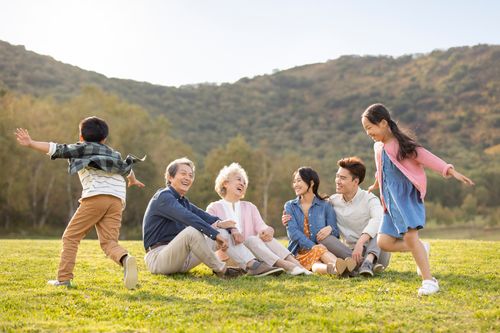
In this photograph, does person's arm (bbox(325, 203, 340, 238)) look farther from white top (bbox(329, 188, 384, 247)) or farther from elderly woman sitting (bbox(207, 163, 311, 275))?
elderly woman sitting (bbox(207, 163, 311, 275))

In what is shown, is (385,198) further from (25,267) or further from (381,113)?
(25,267)

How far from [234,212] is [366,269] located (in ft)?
6.60

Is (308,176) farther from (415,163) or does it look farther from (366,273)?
(415,163)

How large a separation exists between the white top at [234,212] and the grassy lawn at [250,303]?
0.84 m

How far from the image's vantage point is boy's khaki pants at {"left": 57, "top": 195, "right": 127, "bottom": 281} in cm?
677

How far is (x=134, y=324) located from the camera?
4875 mm

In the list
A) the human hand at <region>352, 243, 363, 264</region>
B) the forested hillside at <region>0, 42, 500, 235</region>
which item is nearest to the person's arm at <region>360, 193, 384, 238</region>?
the human hand at <region>352, 243, 363, 264</region>

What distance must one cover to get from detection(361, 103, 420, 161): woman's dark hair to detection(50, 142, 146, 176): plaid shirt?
3.05m

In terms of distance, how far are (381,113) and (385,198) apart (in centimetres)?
98

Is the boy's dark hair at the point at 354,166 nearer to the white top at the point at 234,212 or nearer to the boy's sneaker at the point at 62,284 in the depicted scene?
the white top at the point at 234,212

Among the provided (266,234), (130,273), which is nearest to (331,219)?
(266,234)

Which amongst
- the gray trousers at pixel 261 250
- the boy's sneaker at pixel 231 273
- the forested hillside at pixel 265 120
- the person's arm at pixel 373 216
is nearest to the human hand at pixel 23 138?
the boy's sneaker at pixel 231 273

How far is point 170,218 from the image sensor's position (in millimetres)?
7559

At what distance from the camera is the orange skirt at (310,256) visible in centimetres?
802
